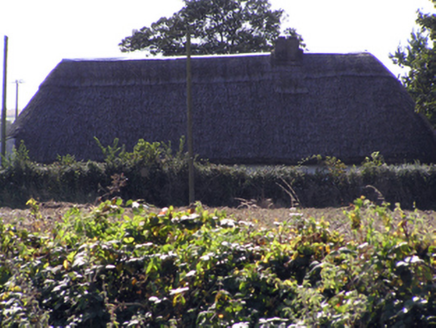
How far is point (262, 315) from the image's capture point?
298cm

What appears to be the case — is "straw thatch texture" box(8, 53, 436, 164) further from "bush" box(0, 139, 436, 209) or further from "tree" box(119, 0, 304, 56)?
"tree" box(119, 0, 304, 56)

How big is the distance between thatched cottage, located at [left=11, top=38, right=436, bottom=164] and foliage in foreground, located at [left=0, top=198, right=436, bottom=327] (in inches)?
479

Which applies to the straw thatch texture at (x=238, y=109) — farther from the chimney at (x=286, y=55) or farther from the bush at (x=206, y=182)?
the bush at (x=206, y=182)

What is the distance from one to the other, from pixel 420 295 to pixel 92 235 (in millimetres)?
2316

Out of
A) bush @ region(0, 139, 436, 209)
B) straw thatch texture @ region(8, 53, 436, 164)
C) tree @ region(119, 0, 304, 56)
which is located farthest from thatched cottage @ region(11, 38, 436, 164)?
tree @ region(119, 0, 304, 56)

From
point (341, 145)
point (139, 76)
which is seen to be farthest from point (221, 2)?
point (341, 145)

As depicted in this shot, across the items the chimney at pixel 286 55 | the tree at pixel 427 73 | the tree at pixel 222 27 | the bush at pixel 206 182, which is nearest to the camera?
the bush at pixel 206 182

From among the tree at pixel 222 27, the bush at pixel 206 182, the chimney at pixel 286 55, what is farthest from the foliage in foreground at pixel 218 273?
the tree at pixel 222 27

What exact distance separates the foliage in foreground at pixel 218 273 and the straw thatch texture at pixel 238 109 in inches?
479

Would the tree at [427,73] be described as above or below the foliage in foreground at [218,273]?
above

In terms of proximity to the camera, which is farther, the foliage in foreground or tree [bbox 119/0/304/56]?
tree [bbox 119/0/304/56]

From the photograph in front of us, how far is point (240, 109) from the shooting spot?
56.5 ft

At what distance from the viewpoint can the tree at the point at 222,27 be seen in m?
29.7

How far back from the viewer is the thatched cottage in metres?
16.0
